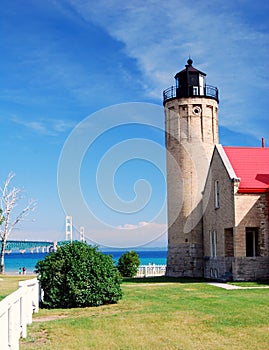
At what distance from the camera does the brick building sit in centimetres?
2538

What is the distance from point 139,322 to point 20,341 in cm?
315

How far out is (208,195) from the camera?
3025cm

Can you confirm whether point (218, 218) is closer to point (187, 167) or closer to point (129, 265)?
point (187, 167)

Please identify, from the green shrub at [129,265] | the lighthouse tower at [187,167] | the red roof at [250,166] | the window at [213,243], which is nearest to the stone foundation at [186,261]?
the lighthouse tower at [187,167]

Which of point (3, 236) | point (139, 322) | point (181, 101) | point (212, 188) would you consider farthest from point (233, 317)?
point (3, 236)

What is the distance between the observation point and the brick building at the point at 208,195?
2538cm

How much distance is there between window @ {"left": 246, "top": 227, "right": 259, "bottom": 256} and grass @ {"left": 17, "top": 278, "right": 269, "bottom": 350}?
10052 millimetres

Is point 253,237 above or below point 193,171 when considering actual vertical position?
below

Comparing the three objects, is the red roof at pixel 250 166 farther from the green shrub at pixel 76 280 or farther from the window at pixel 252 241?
the green shrub at pixel 76 280

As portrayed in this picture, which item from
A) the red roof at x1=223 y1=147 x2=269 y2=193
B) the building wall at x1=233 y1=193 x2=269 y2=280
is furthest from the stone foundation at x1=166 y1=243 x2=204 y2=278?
the red roof at x1=223 y1=147 x2=269 y2=193

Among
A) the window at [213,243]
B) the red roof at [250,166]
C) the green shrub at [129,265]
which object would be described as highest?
the red roof at [250,166]

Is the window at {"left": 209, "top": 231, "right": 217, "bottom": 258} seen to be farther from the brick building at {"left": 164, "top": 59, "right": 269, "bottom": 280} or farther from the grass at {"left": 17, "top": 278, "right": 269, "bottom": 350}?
the grass at {"left": 17, "top": 278, "right": 269, "bottom": 350}

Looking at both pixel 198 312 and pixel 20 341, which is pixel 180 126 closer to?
pixel 198 312

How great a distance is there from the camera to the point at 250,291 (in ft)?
64.7
